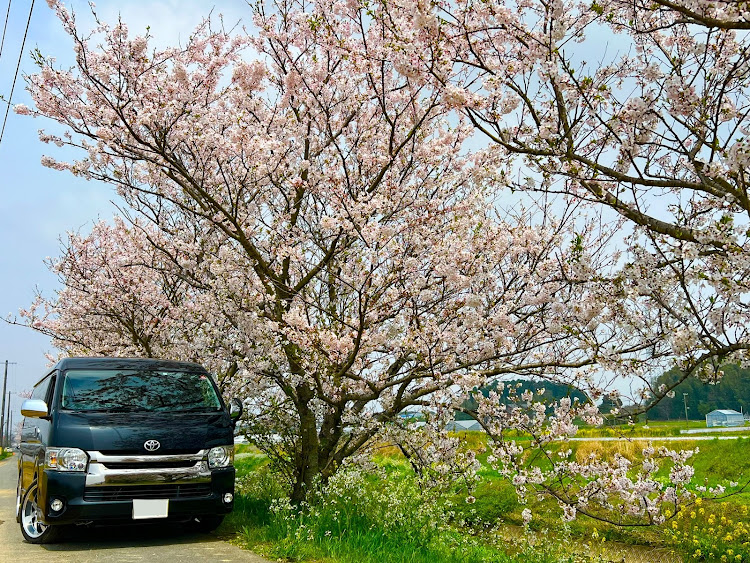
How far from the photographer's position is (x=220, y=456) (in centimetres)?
671

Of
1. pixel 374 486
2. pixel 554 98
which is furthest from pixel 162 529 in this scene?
pixel 554 98

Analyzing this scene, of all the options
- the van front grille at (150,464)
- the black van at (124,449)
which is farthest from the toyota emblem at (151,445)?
the van front grille at (150,464)

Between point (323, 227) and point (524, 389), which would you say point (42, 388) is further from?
point (524, 389)

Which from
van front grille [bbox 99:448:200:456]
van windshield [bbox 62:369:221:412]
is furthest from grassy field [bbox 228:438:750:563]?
van windshield [bbox 62:369:221:412]

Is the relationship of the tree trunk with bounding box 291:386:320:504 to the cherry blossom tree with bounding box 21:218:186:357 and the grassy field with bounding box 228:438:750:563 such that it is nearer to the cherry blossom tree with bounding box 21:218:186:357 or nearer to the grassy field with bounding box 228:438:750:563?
the grassy field with bounding box 228:438:750:563

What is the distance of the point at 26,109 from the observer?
8695 millimetres

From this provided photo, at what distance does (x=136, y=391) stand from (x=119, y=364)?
52 cm

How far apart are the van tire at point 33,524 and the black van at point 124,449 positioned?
0.04 feet

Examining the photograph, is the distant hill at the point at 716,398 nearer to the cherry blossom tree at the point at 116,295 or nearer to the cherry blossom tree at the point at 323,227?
the cherry blossom tree at the point at 116,295

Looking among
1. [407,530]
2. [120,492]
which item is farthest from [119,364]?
[407,530]

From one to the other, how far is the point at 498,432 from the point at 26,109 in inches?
291

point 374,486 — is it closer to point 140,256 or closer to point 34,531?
point 34,531

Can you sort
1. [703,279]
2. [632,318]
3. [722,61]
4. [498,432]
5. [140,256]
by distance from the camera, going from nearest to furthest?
1. [703,279]
2. [722,61]
3. [632,318]
4. [498,432]
5. [140,256]

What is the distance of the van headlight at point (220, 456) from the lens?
262 inches
